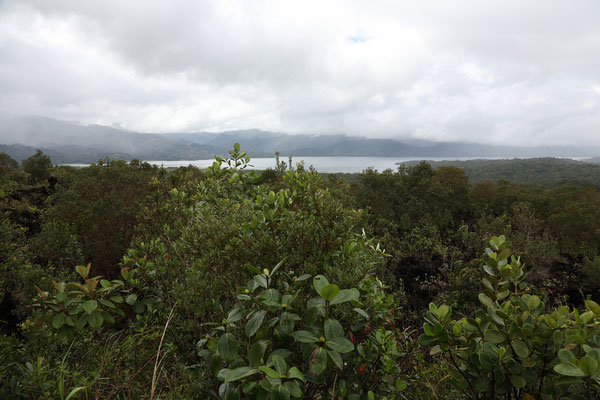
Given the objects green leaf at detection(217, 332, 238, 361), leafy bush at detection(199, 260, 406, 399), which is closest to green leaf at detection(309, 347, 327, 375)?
leafy bush at detection(199, 260, 406, 399)

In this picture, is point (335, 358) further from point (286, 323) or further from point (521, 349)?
point (521, 349)

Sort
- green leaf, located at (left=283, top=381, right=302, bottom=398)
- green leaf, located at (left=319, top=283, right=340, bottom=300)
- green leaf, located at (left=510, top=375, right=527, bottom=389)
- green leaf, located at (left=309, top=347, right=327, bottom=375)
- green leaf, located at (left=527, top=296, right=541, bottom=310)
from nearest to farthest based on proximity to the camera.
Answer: green leaf, located at (left=283, top=381, right=302, bottom=398)
green leaf, located at (left=309, top=347, right=327, bottom=375)
green leaf, located at (left=319, top=283, right=340, bottom=300)
green leaf, located at (left=510, top=375, right=527, bottom=389)
green leaf, located at (left=527, top=296, right=541, bottom=310)

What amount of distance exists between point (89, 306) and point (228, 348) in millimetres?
1284

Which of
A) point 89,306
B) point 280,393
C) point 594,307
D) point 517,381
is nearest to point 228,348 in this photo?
point 280,393

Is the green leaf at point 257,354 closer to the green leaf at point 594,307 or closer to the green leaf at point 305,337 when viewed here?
the green leaf at point 305,337

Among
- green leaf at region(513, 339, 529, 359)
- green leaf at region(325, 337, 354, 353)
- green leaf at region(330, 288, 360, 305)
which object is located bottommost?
green leaf at region(513, 339, 529, 359)

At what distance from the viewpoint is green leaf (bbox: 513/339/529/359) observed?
1.60 m

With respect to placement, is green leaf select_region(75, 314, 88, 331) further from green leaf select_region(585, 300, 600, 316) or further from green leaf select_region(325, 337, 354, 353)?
green leaf select_region(585, 300, 600, 316)

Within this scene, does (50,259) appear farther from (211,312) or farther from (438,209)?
(438,209)

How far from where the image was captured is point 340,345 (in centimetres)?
147

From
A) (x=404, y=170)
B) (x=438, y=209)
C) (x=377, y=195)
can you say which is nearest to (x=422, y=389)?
(x=377, y=195)

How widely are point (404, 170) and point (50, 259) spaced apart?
17649 millimetres

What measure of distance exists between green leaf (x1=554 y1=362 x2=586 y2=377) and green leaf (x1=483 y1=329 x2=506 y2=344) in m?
0.27

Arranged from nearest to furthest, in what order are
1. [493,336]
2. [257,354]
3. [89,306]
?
[257,354] < [493,336] < [89,306]
